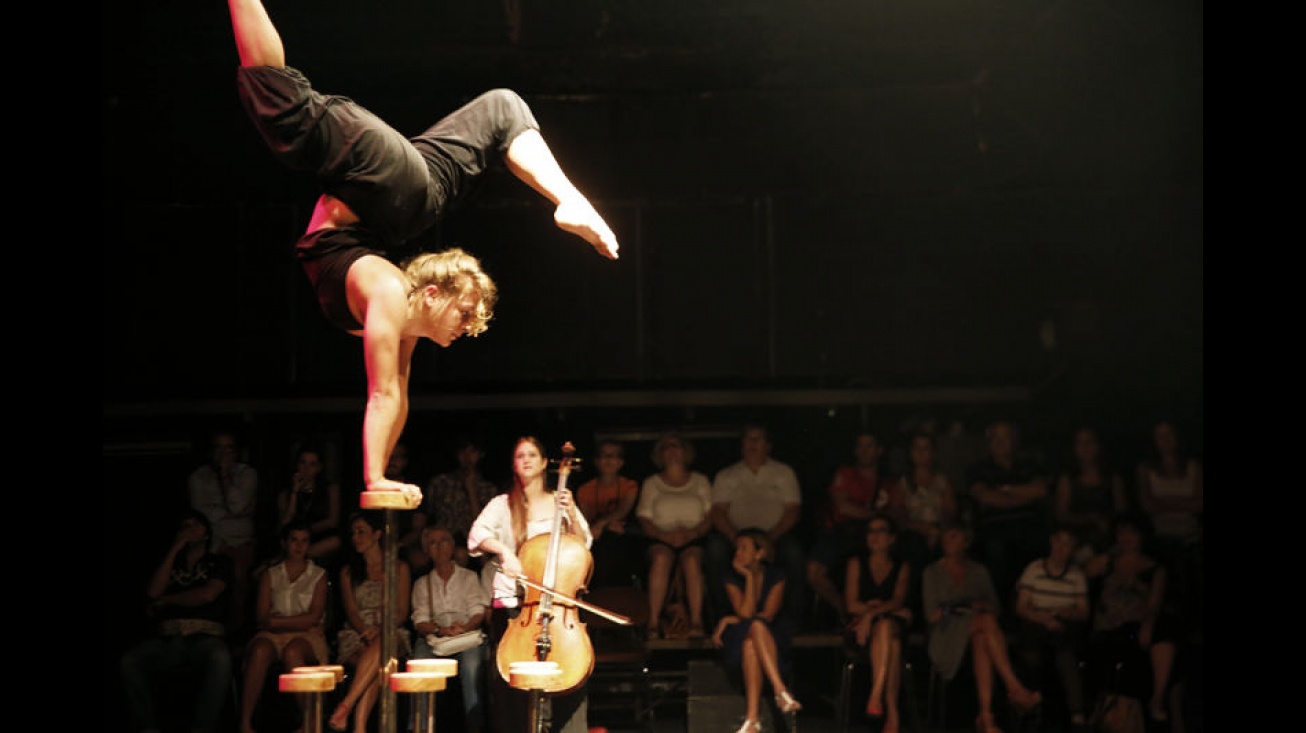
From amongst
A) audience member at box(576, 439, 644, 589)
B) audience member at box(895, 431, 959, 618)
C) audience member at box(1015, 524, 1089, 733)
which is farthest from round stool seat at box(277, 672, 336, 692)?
audience member at box(1015, 524, 1089, 733)

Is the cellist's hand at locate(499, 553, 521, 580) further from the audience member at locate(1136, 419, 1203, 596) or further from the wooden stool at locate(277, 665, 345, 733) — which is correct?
the audience member at locate(1136, 419, 1203, 596)

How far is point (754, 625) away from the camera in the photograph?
248 inches

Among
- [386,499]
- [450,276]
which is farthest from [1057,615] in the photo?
[386,499]

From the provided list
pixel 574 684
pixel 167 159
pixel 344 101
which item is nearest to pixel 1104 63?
pixel 574 684

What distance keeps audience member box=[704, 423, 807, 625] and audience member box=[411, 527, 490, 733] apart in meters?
1.20

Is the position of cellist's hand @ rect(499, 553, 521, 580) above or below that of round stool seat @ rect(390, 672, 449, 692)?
above

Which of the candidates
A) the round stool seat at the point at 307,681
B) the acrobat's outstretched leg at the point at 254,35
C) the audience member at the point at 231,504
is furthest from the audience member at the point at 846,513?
the acrobat's outstretched leg at the point at 254,35

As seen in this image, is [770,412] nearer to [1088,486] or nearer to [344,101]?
[1088,486]

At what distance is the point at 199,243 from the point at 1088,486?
5.53 meters

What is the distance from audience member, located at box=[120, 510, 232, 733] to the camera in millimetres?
6180

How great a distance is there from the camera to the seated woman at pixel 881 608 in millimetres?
6281

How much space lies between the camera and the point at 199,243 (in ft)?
27.1

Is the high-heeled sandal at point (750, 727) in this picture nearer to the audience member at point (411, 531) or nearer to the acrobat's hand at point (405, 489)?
the audience member at point (411, 531)

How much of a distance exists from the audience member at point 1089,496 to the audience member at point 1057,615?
0.13 m
